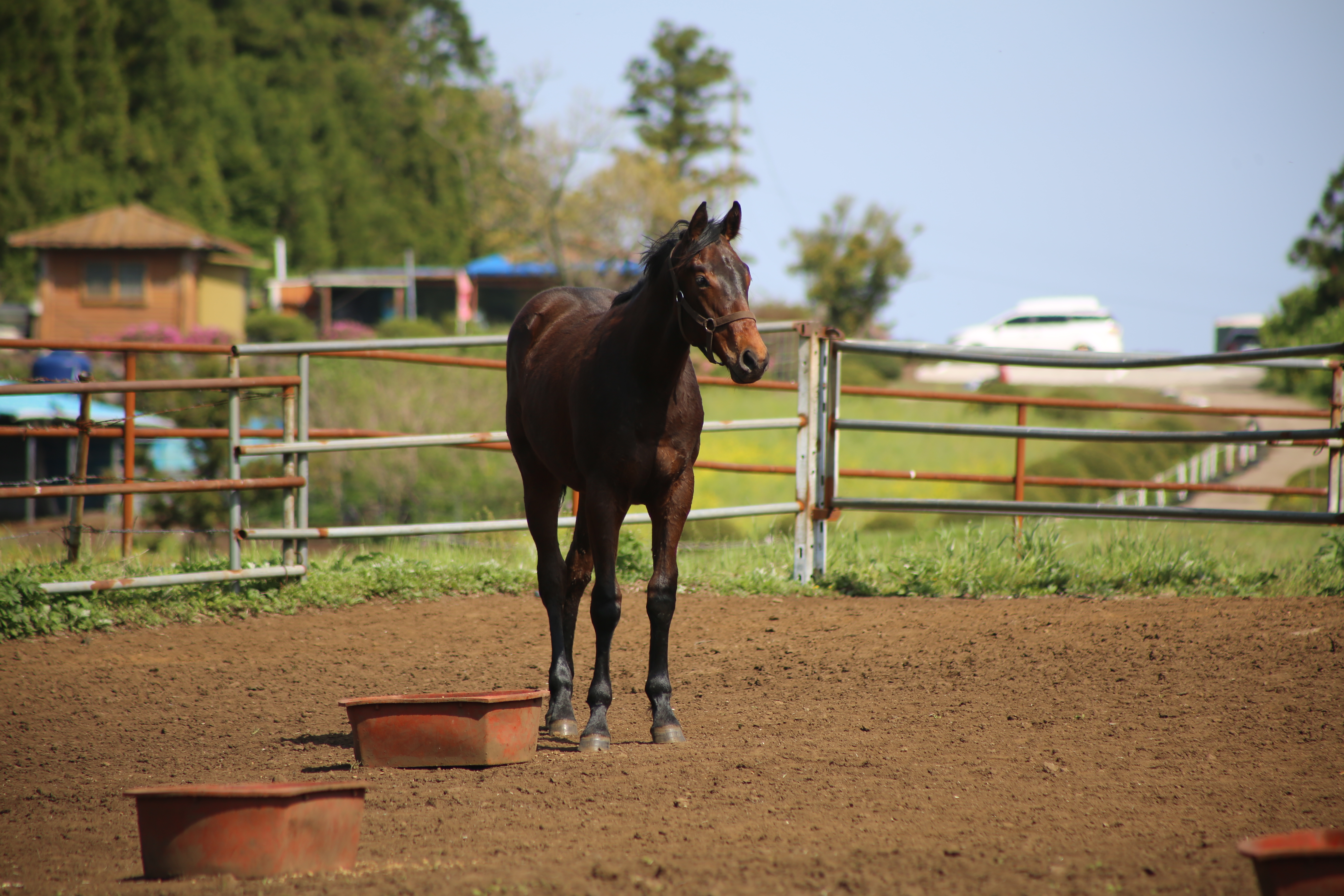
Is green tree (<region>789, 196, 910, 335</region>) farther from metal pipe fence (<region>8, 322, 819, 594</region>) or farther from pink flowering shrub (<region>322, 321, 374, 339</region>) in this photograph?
metal pipe fence (<region>8, 322, 819, 594</region>)

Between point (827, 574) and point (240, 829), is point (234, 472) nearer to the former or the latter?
point (827, 574)

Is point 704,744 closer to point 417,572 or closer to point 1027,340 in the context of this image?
point 417,572

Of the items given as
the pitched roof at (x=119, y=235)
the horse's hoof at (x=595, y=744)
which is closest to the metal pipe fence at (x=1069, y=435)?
the horse's hoof at (x=595, y=744)

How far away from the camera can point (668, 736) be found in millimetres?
4078

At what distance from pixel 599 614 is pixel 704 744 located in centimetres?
62

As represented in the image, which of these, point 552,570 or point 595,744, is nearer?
point 595,744

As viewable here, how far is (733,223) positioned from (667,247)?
0.92 ft

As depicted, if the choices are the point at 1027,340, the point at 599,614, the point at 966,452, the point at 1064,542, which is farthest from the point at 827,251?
the point at 599,614

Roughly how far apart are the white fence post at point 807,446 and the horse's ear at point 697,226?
10.2 ft

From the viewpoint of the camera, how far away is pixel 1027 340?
3266 cm

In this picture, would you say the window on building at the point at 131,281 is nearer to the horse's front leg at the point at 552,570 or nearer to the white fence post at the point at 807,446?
the white fence post at the point at 807,446

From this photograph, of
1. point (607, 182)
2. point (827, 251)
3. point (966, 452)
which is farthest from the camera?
point (607, 182)

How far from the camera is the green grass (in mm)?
6520

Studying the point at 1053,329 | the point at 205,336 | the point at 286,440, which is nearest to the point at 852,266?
the point at 1053,329
